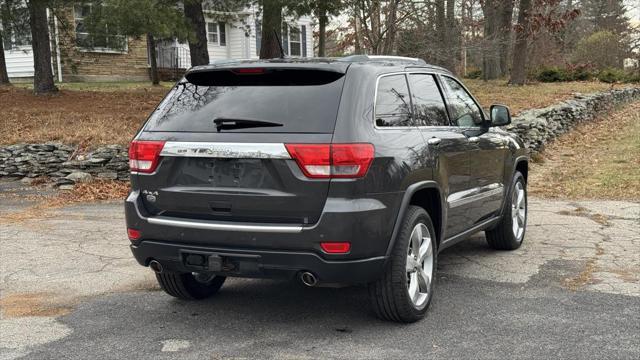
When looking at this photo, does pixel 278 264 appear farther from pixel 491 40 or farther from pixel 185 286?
pixel 491 40

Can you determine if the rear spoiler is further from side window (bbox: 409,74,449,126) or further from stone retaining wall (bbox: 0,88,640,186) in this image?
stone retaining wall (bbox: 0,88,640,186)

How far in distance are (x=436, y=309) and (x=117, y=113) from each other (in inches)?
447

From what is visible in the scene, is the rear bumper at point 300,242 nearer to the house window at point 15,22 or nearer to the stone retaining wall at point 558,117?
the stone retaining wall at point 558,117

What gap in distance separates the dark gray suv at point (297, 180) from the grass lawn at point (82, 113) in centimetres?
751

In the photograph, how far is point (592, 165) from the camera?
1307 cm

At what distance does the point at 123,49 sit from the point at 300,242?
43.6ft

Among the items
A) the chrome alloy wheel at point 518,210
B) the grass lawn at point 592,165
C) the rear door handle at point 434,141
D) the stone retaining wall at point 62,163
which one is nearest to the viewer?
the rear door handle at point 434,141

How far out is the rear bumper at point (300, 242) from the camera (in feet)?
13.2

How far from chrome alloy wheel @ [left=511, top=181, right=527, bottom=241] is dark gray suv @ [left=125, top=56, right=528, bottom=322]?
2014 mm

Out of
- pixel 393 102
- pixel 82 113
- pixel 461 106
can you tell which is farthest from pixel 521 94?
pixel 393 102

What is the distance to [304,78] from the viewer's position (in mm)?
4438

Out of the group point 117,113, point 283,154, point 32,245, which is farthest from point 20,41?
point 283,154

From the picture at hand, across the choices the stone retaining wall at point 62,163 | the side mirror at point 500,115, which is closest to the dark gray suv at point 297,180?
the side mirror at point 500,115

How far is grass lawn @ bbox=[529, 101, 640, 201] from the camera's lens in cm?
1043
